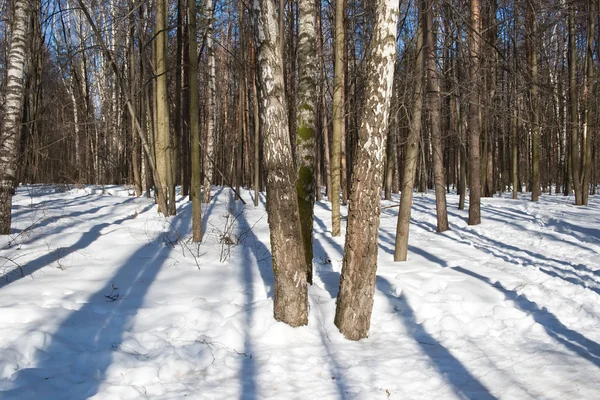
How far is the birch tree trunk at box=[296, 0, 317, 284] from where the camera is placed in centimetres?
549

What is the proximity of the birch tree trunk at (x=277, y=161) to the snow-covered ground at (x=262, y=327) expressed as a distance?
0.59m

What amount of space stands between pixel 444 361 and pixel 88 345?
10.3ft

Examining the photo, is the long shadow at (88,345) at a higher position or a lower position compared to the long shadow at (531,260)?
higher

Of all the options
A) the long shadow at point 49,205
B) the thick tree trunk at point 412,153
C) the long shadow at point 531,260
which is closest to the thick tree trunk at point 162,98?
the long shadow at point 49,205

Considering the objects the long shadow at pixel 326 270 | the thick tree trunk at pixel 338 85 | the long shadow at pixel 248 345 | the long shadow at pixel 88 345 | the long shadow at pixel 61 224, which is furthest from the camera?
the thick tree trunk at pixel 338 85

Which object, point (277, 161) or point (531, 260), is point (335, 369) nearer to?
point (277, 161)

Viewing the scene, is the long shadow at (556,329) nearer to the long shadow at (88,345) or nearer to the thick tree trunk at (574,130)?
the long shadow at (88,345)

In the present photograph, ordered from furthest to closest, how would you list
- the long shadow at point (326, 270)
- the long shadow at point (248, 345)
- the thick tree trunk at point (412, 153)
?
1. the thick tree trunk at point (412, 153)
2. the long shadow at point (326, 270)
3. the long shadow at point (248, 345)

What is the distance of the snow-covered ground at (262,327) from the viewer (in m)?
3.37

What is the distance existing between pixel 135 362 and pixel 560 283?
6040mm

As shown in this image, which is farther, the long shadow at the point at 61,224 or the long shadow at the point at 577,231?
the long shadow at the point at 577,231

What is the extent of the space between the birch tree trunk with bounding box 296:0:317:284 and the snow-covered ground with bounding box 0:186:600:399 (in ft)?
2.85

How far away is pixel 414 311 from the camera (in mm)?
5262

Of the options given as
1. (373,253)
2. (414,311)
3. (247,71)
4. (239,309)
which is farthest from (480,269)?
(247,71)
